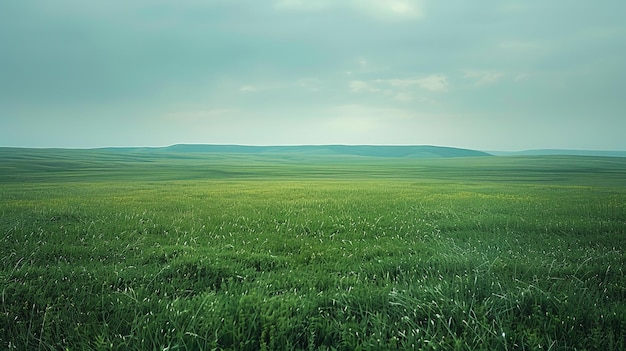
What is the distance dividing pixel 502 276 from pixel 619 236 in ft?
17.9

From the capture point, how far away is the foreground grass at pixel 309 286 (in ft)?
14.0

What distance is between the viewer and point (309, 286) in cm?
591

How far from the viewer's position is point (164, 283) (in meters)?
5.95

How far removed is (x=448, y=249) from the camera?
8.07 meters

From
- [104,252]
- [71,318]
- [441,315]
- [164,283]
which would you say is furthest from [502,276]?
[104,252]

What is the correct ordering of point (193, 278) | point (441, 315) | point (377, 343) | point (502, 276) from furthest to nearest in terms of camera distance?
point (193, 278)
point (502, 276)
point (441, 315)
point (377, 343)

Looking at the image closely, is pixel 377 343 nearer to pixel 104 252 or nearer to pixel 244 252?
pixel 244 252

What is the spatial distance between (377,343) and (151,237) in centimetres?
705

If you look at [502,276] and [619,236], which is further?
[619,236]

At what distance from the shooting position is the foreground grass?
4.26m

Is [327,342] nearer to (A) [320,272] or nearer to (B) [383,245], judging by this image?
(A) [320,272]

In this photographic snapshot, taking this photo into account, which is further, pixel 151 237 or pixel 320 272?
pixel 151 237

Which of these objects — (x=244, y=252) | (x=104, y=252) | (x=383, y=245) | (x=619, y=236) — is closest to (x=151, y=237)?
(x=104, y=252)

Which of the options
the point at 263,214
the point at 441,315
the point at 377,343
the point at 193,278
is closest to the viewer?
the point at 377,343
